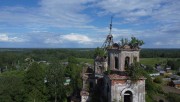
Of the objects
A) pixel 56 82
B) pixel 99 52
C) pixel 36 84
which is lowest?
pixel 56 82

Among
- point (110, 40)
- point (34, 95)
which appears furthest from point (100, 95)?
point (34, 95)

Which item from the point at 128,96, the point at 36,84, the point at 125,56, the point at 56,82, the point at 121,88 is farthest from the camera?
the point at 56,82

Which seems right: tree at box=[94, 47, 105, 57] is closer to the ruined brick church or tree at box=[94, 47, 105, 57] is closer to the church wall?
the ruined brick church

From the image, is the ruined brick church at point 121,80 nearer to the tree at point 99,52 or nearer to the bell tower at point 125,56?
the bell tower at point 125,56

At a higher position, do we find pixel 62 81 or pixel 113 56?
pixel 113 56

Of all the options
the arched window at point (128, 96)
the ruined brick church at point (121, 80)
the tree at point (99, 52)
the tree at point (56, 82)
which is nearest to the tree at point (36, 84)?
the tree at point (56, 82)

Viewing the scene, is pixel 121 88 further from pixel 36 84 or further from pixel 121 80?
pixel 36 84

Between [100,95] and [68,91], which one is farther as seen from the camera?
[68,91]

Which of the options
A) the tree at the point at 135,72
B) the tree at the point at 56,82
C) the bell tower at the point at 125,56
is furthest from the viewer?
the tree at the point at 56,82

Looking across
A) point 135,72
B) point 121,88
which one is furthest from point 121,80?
point 135,72

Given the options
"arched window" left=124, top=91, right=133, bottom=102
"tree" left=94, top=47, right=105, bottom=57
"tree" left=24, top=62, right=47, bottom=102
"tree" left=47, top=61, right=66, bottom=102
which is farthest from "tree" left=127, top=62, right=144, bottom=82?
"tree" left=47, top=61, right=66, bottom=102

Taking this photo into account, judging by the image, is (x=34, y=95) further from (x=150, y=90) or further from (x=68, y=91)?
(x=150, y=90)
